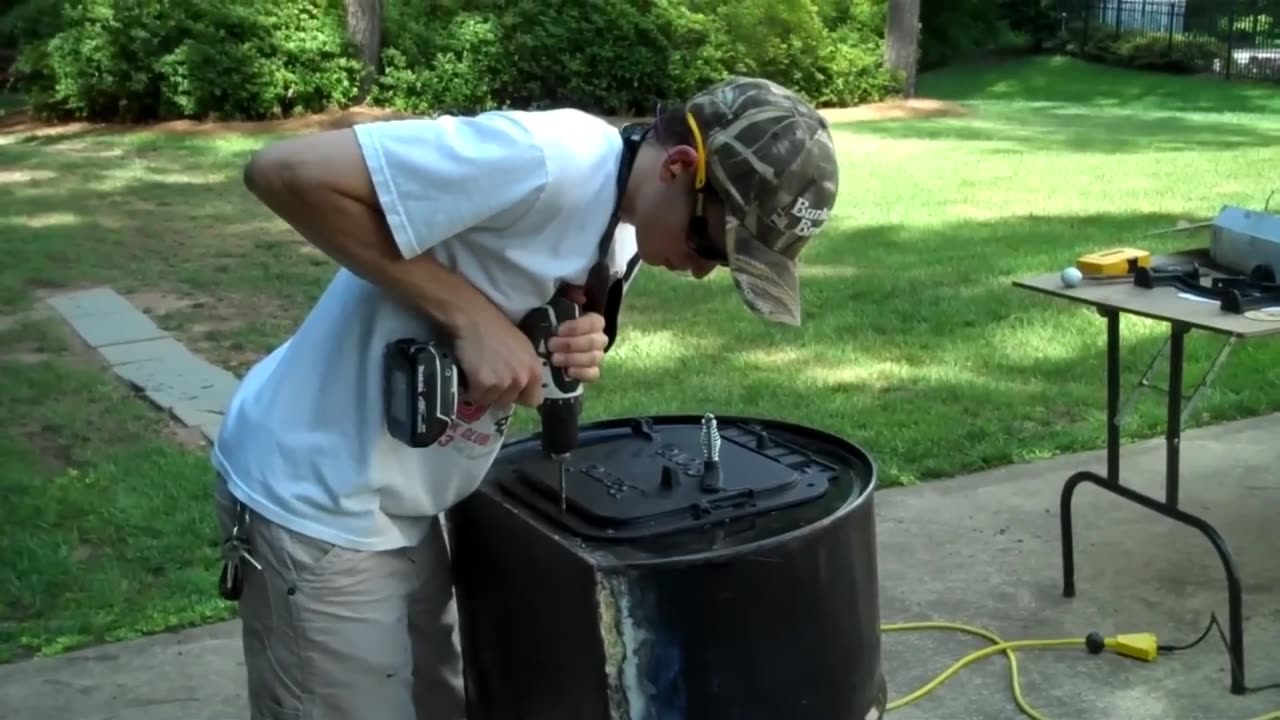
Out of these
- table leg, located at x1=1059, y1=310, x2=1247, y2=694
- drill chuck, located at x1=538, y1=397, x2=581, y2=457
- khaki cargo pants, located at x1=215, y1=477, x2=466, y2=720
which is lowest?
table leg, located at x1=1059, y1=310, x2=1247, y2=694

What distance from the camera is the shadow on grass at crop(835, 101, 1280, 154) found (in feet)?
46.1

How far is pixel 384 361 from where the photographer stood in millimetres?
2066

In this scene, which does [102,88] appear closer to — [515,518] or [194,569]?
[194,569]

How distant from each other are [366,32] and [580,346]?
14.4m

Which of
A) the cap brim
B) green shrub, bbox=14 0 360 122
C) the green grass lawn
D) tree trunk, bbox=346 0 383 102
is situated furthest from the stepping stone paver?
tree trunk, bbox=346 0 383 102

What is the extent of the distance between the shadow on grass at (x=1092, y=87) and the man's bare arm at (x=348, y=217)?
18.1m

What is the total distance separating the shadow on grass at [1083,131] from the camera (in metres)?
14.1

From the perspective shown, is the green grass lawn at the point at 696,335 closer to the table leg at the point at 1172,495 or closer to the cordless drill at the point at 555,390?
the table leg at the point at 1172,495

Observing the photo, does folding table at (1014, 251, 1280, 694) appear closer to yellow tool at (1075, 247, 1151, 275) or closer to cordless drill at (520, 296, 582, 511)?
yellow tool at (1075, 247, 1151, 275)

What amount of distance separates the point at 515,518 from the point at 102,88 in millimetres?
14105

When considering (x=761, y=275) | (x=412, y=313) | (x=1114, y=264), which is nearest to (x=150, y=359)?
(x=1114, y=264)

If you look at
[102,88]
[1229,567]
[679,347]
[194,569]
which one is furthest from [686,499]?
[102,88]

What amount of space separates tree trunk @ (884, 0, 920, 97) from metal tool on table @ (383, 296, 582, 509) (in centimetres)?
1711

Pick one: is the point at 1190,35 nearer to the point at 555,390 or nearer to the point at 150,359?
the point at 150,359
